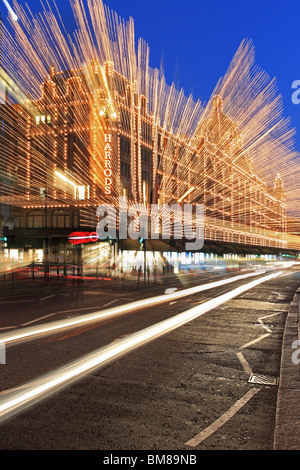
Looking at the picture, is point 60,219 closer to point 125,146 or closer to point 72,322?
point 125,146

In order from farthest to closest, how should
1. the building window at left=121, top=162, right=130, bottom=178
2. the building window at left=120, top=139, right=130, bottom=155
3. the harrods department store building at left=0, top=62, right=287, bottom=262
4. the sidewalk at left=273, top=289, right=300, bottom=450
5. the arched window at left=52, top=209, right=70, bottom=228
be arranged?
the building window at left=120, top=139, right=130, bottom=155, the building window at left=121, top=162, right=130, bottom=178, the arched window at left=52, top=209, right=70, bottom=228, the harrods department store building at left=0, top=62, right=287, bottom=262, the sidewalk at left=273, top=289, right=300, bottom=450

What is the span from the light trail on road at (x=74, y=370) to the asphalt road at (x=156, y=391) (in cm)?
18

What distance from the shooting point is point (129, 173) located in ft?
179

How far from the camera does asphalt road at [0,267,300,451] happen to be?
4094mm

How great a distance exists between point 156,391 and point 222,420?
4.17 ft

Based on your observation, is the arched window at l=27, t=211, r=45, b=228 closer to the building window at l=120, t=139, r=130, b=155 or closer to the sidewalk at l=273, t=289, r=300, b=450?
the building window at l=120, t=139, r=130, b=155

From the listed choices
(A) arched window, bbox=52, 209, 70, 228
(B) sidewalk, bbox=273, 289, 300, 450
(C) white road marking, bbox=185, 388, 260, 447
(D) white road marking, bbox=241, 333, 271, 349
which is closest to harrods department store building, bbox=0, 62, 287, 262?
(A) arched window, bbox=52, 209, 70, 228

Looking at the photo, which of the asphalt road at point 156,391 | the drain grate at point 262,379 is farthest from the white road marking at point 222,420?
the drain grate at point 262,379

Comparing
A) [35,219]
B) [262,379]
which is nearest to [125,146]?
[35,219]

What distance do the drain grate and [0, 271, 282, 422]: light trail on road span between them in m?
2.67

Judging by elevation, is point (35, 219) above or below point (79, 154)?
below

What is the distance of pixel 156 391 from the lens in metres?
5.52

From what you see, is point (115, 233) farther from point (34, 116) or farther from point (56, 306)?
point (56, 306)

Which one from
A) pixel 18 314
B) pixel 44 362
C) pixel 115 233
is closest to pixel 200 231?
pixel 115 233
